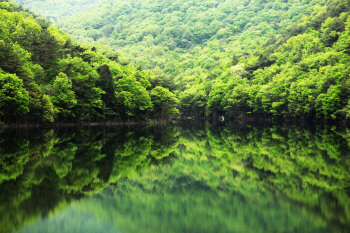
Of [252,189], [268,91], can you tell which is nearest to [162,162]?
[252,189]

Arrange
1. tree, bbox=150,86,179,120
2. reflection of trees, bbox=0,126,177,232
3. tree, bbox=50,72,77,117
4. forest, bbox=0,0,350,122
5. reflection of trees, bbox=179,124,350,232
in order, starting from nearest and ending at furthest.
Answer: reflection of trees, bbox=0,126,177,232 < reflection of trees, bbox=179,124,350,232 < forest, bbox=0,0,350,122 < tree, bbox=50,72,77,117 < tree, bbox=150,86,179,120

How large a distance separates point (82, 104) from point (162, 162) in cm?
4095

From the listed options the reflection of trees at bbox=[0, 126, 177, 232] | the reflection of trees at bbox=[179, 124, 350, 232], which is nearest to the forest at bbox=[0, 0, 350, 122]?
the reflection of trees at bbox=[0, 126, 177, 232]

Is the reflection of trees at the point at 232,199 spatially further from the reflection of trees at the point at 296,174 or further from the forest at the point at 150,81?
the forest at the point at 150,81

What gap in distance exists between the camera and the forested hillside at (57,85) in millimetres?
43312

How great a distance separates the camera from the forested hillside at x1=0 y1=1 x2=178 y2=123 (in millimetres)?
43312

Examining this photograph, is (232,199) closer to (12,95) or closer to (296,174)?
(296,174)

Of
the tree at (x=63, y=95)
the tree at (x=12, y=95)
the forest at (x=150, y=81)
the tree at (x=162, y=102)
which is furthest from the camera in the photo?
the tree at (x=162, y=102)

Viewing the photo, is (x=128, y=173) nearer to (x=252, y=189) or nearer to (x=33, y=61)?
(x=252, y=189)

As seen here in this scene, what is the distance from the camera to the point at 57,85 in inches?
2073

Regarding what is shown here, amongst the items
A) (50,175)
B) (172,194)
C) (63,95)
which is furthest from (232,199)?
(63,95)

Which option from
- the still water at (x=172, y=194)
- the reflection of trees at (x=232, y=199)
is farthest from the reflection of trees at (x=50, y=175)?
the reflection of trees at (x=232, y=199)

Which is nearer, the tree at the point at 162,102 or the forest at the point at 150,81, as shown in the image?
the forest at the point at 150,81

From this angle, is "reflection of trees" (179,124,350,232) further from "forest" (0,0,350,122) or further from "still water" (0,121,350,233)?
"forest" (0,0,350,122)
